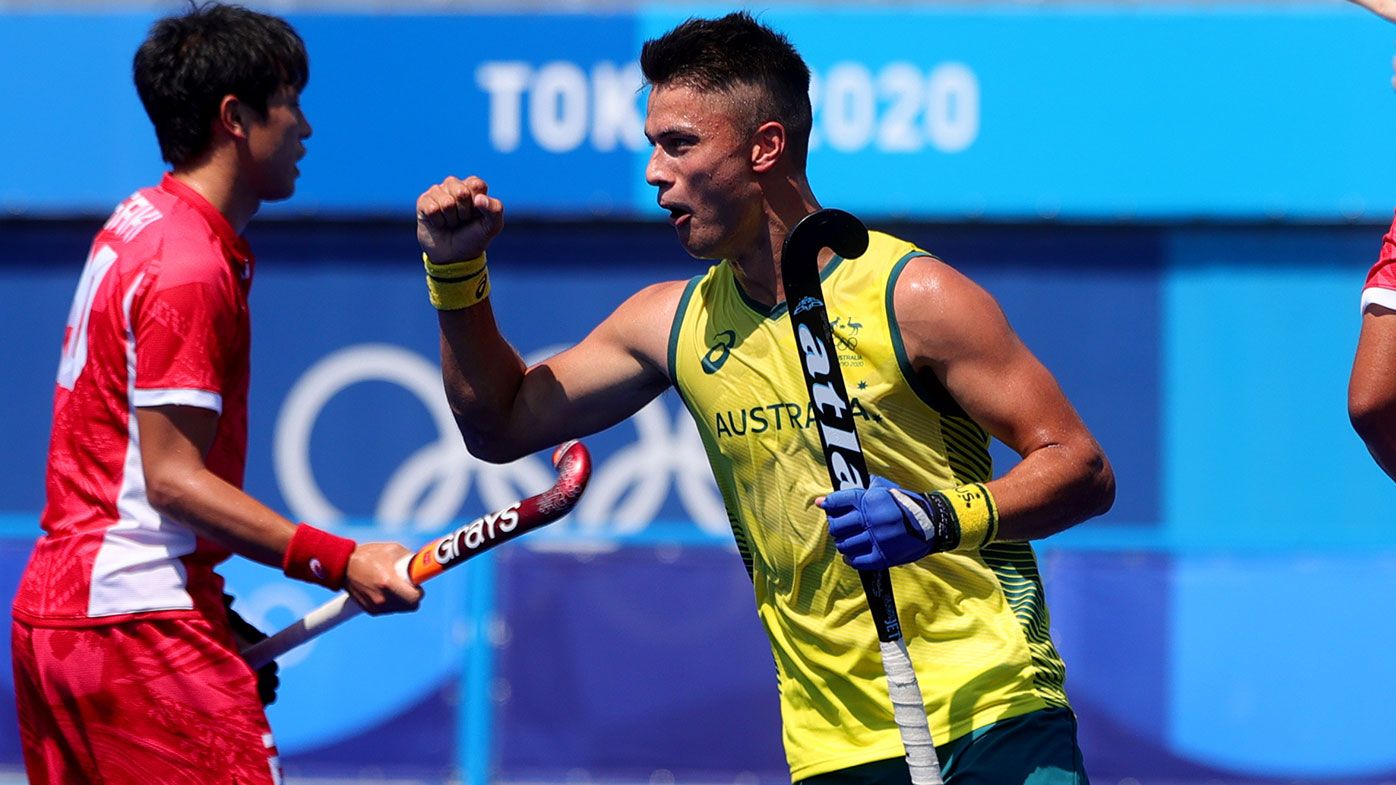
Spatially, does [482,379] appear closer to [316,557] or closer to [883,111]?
[316,557]

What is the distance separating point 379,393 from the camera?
9992 mm

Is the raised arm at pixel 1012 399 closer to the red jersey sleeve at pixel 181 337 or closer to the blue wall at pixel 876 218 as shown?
the red jersey sleeve at pixel 181 337

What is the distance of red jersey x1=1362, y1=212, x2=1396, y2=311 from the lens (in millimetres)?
3547

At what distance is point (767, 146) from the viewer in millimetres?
3672

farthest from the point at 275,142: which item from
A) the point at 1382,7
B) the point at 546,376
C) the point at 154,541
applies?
the point at 1382,7

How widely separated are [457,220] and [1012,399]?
3.94ft

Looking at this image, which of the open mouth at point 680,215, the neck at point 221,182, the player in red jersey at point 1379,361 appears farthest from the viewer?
the neck at point 221,182

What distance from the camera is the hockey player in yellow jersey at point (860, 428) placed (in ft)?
11.1

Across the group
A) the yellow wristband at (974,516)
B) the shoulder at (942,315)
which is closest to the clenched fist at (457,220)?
the shoulder at (942,315)

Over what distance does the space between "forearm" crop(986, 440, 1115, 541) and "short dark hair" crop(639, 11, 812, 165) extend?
0.83 meters

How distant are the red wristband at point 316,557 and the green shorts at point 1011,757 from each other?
1.17 m

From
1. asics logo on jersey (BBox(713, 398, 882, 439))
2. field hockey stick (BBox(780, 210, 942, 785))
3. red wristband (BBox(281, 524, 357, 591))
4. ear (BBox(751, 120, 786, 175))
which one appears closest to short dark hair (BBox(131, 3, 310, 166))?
red wristband (BBox(281, 524, 357, 591))

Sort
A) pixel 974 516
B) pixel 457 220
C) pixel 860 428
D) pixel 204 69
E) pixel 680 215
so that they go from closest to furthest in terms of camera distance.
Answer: pixel 974 516
pixel 860 428
pixel 680 215
pixel 457 220
pixel 204 69

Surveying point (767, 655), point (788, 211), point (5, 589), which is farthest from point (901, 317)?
point (5, 589)
